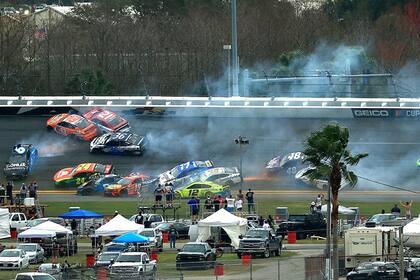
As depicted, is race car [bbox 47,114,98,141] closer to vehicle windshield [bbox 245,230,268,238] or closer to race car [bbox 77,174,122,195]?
race car [bbox 77,174,122,195]

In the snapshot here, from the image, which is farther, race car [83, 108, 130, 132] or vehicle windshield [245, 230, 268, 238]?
race car [83, 108, 130, 132]

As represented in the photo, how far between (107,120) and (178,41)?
49338 millimetres

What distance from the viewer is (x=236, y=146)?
79.7 meters

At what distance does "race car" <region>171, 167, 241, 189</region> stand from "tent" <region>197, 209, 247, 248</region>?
1234cm

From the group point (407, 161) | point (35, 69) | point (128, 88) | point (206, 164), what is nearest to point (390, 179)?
point (407, 161)

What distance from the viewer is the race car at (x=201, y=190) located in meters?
72.9

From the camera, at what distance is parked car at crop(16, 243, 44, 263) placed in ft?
192

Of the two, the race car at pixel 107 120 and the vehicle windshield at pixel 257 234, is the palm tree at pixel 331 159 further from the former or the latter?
the race car at pixel 107 120

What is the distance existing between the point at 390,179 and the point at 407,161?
2.05 m

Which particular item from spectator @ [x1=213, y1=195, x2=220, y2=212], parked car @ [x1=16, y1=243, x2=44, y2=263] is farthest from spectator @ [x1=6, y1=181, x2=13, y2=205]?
parked car @ [x1=16, y1=243, x2=44, y2=263]

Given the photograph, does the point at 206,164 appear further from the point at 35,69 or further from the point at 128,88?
the point at 35,69

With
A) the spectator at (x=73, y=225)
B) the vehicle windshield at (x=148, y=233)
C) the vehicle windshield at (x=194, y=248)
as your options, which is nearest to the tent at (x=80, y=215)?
the spectator at (x=73, y=225)

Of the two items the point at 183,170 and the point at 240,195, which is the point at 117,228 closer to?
the point at 240,195

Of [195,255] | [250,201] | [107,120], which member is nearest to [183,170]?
[107,120]
